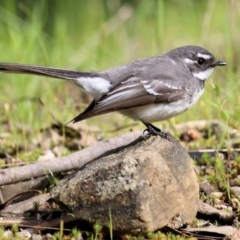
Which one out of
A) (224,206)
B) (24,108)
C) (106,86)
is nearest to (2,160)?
(106,86)

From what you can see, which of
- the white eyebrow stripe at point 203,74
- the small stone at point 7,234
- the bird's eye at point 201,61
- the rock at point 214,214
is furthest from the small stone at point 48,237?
the bird's eye at point 201,61

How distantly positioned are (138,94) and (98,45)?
3121 mm

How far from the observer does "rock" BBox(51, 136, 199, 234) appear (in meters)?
4.49

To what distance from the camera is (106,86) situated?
20.0ft

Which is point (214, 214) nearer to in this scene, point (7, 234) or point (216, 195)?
point (216, 195)

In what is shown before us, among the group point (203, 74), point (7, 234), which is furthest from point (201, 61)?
point (7, 234)

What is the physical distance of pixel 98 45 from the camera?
9039 mm

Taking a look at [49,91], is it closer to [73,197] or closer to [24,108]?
[24,108]

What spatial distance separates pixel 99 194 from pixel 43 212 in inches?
32.9

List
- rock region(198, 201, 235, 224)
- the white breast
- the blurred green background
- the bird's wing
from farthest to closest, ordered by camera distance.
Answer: the blurred green background, the white breast, the bird's wing, rock region(198, 201, 235, 224)

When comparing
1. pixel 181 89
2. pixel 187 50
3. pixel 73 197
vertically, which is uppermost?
pixel 187 50

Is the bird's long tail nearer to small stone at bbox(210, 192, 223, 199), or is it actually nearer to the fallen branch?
the fallen branch

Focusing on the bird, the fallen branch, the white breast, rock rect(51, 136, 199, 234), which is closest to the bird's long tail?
the bird

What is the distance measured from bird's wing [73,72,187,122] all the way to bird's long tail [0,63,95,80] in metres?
0.31
